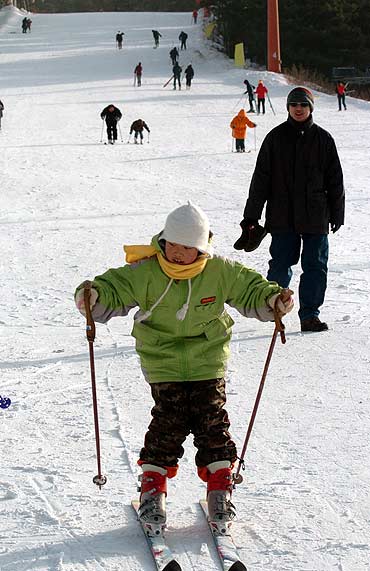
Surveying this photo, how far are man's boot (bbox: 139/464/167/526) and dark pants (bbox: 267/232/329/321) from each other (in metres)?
3.38

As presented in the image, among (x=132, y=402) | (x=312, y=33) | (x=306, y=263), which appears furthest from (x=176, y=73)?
(x=132, y=402)

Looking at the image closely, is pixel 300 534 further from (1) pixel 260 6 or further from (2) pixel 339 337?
(1) pixel 260 6

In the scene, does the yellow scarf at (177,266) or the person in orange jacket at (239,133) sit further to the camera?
the person in orange jacket at (239,133)

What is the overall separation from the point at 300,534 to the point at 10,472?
137 centimetres

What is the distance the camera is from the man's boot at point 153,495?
13.2ft

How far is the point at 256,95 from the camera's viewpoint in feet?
109

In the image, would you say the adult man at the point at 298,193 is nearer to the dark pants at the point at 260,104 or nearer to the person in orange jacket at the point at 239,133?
the person in orange jacket at the point at 239,133

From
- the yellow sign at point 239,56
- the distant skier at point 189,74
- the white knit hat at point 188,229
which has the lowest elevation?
the yellow sign at point 239,56

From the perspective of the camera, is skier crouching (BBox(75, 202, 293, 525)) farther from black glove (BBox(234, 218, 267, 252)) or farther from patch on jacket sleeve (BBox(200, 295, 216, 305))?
black glove (BBox(234, 218, 267, 252))

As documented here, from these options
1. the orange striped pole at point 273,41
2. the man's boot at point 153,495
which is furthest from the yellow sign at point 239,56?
the man's boot at point 153,495

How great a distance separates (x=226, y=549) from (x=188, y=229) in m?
1.14

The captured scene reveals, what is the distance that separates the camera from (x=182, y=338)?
411 cm

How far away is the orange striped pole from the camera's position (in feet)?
150

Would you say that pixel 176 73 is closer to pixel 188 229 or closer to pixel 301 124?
pixel 301 124
